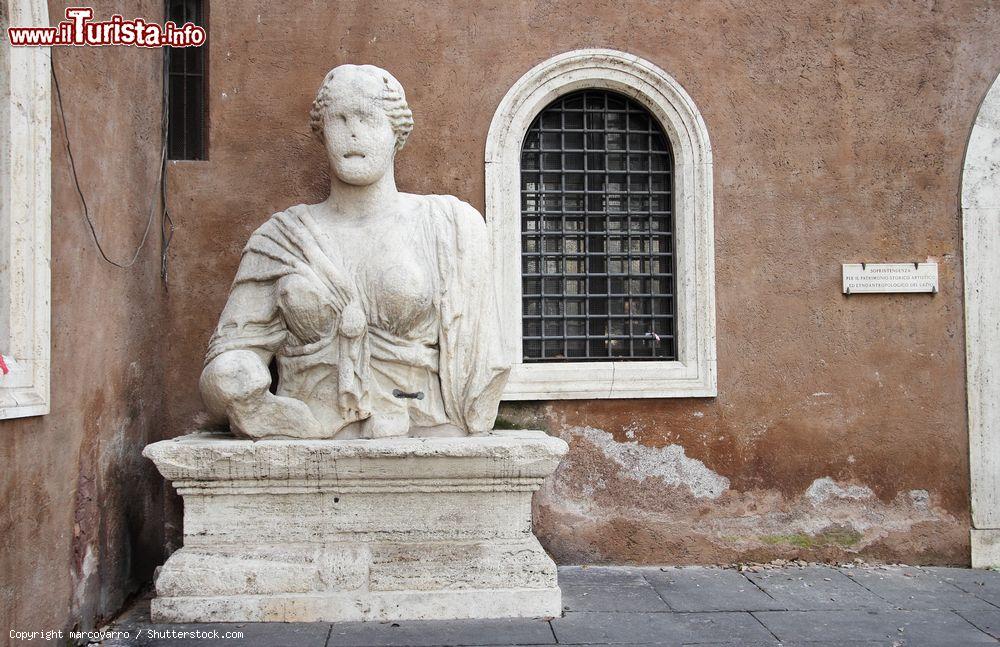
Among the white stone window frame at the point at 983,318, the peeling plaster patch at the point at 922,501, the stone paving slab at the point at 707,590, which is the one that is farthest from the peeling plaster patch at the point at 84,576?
the white stone window frame at the point at 983,318

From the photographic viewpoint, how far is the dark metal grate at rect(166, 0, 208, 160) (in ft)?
16.0

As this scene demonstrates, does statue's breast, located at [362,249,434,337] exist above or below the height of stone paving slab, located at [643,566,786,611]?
above

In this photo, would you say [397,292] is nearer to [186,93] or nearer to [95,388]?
[95,388]

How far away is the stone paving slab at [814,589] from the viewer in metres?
4.00

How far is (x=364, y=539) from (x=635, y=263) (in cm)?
226

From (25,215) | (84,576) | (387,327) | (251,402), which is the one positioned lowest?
(84,576)

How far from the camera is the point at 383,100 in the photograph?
398 centimetres

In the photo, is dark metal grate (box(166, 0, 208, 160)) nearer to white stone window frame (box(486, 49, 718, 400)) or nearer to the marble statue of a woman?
the marble statue of a woman

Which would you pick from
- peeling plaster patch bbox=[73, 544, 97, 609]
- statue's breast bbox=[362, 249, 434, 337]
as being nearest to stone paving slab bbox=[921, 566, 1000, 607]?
statue's breast bbox=[362, 249, 434, 337]

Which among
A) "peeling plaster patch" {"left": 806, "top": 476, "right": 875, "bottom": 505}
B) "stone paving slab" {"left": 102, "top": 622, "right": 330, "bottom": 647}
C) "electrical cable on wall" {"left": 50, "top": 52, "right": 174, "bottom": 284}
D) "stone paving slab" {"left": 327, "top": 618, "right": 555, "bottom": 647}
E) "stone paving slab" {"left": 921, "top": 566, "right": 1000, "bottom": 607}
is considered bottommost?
"stone paving slab" {"left": 921, "top": 566, "right": 1000, "bottom": 607}

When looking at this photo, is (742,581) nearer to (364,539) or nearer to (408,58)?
(364,539)

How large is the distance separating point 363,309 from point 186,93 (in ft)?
6.51

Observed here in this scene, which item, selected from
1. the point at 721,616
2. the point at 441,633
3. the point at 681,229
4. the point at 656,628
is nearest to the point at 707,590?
the point at 721,616

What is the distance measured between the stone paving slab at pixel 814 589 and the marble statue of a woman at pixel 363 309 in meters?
1.66
